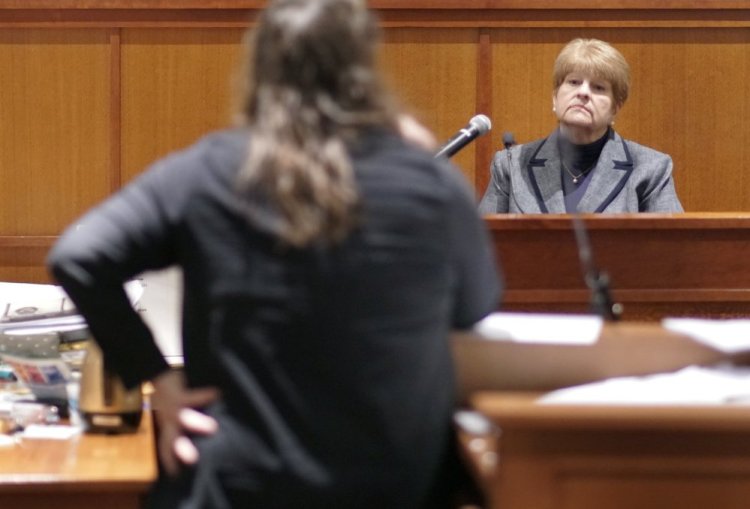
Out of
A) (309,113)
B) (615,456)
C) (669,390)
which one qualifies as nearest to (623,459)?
(615,456)

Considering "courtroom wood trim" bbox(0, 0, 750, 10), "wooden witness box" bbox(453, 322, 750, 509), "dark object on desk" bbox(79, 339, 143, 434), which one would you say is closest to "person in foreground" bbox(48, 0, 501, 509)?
"wooden witness box" bbox(453, 322, 750, 509)

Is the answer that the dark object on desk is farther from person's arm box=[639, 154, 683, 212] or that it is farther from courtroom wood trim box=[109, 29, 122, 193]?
courtroom wood trim box=[109, 29, 122, 193]

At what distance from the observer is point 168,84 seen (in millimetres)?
5137

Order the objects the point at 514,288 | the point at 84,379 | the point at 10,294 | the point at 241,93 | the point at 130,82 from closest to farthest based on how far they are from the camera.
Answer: the point at 241,93
the point at 84,379
the point at 514,288
the point at 10,294
the point at 130,82

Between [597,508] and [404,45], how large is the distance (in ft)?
11.5

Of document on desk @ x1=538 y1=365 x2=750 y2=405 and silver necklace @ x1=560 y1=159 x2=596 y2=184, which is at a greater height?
silver necklace @ x1=560 y1=159 x2=596 y2=184

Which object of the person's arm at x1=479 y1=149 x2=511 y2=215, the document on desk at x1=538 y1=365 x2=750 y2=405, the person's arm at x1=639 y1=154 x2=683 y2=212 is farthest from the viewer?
the person's arm at x1=479 y1=149 x2=511 y2=215

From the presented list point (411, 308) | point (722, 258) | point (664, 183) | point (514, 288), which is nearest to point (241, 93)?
point (411, 308)

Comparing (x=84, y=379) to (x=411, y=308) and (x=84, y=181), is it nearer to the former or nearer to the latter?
(x=411, y=308)

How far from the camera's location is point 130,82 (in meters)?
5.12

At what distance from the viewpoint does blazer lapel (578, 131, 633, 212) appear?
3844 millimetres

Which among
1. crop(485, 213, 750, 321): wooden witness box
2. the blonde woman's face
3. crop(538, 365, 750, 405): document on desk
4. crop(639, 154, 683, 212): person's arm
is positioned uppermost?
the blonde woman's face

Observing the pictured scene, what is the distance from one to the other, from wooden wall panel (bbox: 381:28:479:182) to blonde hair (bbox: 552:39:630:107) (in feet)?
3.46

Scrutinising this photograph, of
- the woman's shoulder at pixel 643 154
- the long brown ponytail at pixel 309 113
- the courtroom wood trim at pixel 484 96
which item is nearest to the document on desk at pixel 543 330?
the long brown ponytail at pixel 309 113
